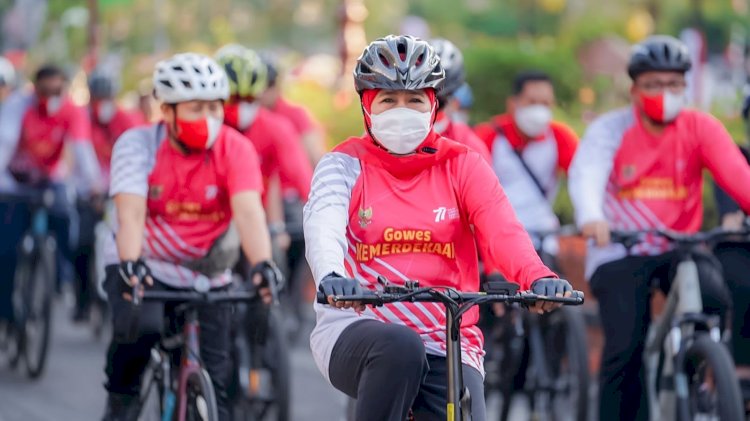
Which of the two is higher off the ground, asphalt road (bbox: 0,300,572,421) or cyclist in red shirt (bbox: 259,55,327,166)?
cyclist in red shirt (bbox: 259,55,327,166)

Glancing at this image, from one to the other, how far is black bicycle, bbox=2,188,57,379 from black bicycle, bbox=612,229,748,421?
5.41 meters

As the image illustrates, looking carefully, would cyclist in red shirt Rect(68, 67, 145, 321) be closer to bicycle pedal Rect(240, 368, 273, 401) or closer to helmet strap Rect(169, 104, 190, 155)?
bicycle pedal Rect(240, 368, 273, 401)

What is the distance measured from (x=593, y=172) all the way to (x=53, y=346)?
7.32 meters

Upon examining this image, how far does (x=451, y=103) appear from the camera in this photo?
368 inches

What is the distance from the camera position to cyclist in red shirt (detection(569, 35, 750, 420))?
800 cm

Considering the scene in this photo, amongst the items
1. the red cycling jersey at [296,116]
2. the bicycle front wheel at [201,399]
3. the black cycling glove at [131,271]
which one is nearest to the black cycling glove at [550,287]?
the bicycle front wheel at [201,399]

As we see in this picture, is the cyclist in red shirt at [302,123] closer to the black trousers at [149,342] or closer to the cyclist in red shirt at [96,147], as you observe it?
the cyclist in red shirt at [96,147]

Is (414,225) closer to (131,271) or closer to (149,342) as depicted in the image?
(131,271)

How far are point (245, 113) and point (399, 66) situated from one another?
15.2 ft

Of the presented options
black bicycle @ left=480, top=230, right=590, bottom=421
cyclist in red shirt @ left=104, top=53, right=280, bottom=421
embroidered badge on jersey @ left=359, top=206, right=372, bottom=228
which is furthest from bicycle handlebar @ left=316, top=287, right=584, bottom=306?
black bicycle @ left=480, top=230, right=590, bottom=421

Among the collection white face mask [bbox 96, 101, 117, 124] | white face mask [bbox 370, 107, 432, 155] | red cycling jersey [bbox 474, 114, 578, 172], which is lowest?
white face mask [bbox 370, 107, 432, 155]

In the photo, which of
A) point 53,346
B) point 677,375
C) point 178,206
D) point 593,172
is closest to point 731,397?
point 677,375

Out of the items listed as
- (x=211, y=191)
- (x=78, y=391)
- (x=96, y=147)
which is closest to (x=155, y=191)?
(x=211, y=191)

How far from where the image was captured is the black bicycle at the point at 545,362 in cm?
902
